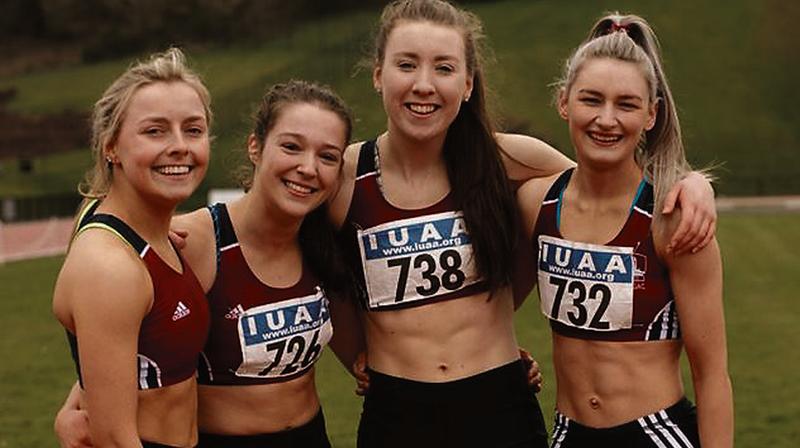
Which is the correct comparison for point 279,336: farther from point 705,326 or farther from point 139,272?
point 705,326

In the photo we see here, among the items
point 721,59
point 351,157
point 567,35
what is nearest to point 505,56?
point 567,35

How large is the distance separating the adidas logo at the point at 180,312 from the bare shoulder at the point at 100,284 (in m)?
0.13

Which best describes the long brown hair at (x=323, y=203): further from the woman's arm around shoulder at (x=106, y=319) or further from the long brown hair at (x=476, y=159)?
the woman's arm around shoulder at (x=106, y=319)

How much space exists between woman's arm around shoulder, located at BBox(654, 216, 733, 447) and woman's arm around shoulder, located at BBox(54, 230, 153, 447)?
63.7 inches

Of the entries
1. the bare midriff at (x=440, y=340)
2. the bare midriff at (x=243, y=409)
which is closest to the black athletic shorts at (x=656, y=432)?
the bare midriff at (x=440, y=340)

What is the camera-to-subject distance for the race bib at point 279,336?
3467 millimetres

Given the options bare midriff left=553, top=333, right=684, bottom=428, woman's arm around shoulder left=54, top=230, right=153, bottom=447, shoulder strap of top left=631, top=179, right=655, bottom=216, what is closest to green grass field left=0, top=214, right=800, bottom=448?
bare midriff left=553, top=333, right=684, bottom=428

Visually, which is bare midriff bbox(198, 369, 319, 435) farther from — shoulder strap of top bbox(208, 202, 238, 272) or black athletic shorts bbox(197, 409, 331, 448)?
shoulder strap of top bbox(208, 202, 238, 272)

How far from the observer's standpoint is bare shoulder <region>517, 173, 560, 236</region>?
3.80m

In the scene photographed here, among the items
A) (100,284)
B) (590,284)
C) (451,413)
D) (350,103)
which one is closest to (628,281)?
(590,284)

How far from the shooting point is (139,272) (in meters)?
2.93

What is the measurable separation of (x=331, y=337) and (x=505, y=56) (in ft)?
139

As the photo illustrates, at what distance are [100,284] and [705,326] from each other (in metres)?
1.85

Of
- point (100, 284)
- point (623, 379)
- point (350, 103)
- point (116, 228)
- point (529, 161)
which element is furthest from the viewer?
point (350, 103)
